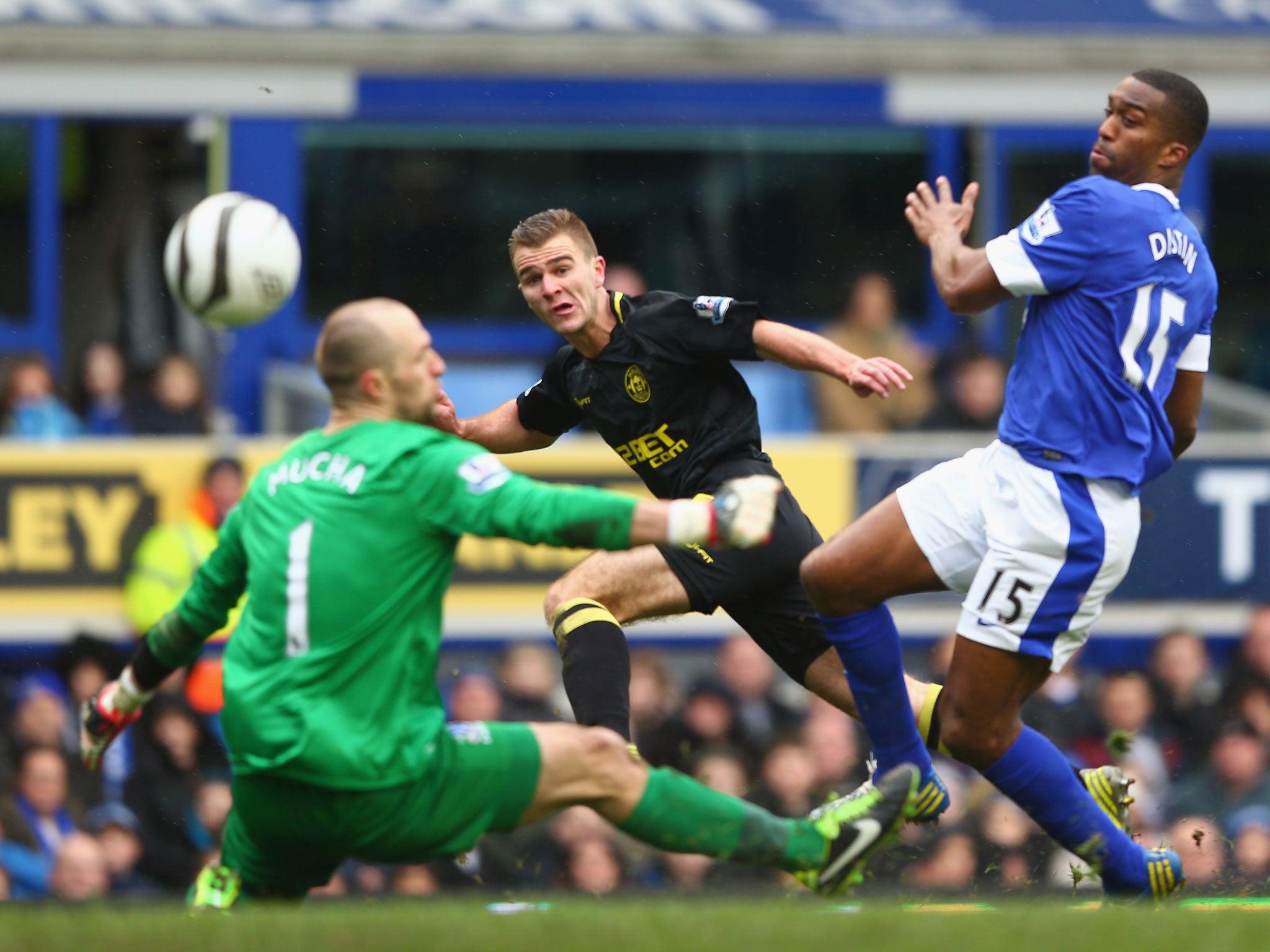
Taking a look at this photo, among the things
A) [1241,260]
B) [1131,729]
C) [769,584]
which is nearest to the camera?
[769,584]

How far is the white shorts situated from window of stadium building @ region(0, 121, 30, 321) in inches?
332

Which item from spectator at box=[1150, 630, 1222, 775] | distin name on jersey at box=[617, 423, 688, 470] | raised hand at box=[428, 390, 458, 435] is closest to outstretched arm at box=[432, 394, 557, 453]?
raised hand at box=[428, 390, 458, 435]

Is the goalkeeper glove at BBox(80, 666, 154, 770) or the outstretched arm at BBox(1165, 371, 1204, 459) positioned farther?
the outstretched arm at BBox(1165, 371, 1204, 459)

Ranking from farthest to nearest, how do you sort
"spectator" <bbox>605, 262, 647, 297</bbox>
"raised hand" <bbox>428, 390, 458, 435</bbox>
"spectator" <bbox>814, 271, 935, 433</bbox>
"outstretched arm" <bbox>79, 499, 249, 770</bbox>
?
"spectator" <bbox>605, 262, 647, 297</bbox>, "spectator" <bbox>814, 271, 935, 433</bbox>, "raised hand" <bbox>428, 390, 458, 435</bbox>, "outstretched arm" <bbox>79, 499, 249, 770</bbox>

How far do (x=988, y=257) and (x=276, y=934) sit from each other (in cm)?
288

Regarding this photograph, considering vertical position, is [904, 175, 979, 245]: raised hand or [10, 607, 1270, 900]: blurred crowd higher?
[904, 175, 979, 245]: raised hand

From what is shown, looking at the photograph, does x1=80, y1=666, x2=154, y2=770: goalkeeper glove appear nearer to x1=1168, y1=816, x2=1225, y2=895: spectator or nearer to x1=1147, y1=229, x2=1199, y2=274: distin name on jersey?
x1=1147, y1=229, x2=1199, y2=274: distin name on jersey

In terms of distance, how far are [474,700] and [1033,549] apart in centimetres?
492

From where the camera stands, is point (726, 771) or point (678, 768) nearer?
point (726, 771)

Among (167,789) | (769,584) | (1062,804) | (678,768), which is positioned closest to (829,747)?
(678,768)

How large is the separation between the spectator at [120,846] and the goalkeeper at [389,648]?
5.27 meters

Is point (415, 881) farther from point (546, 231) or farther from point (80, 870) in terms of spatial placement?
point (546, 231)

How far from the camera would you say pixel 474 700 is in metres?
9.95

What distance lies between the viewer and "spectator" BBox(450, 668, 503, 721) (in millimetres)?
9914
